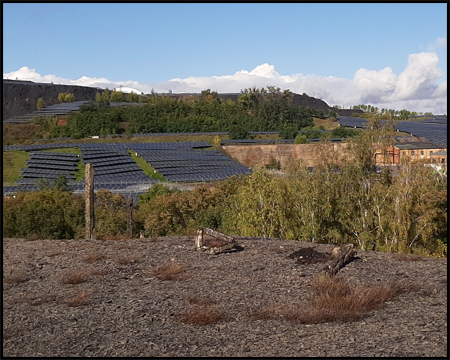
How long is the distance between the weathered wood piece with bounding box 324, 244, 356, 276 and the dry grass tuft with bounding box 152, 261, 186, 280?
2.77m

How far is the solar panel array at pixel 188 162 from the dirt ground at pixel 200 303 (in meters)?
30.8

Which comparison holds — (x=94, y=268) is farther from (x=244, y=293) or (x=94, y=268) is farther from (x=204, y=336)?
(x=204, y=336)

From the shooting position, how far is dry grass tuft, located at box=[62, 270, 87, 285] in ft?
31.4

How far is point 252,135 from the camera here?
215 feet

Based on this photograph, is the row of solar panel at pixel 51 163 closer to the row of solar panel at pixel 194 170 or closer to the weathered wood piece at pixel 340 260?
the row of solar panel at pixel 194 170

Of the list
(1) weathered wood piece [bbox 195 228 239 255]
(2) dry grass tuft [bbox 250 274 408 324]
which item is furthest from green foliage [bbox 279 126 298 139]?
(2) dry grass tuft [bbox 250 274 408 324]

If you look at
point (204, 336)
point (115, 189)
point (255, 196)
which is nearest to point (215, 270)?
point (204, 336)

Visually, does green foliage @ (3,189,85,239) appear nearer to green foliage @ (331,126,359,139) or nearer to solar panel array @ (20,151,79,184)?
solar panel array @ (20,151,79,184)

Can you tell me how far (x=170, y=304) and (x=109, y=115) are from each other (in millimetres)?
61787

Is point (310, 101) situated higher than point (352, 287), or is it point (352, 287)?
point (310, 101)

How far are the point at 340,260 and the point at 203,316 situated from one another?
3935 millimetres

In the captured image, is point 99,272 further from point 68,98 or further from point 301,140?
point 68,98

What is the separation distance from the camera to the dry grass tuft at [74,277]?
9570 mm

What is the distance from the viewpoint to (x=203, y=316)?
7262 mm
